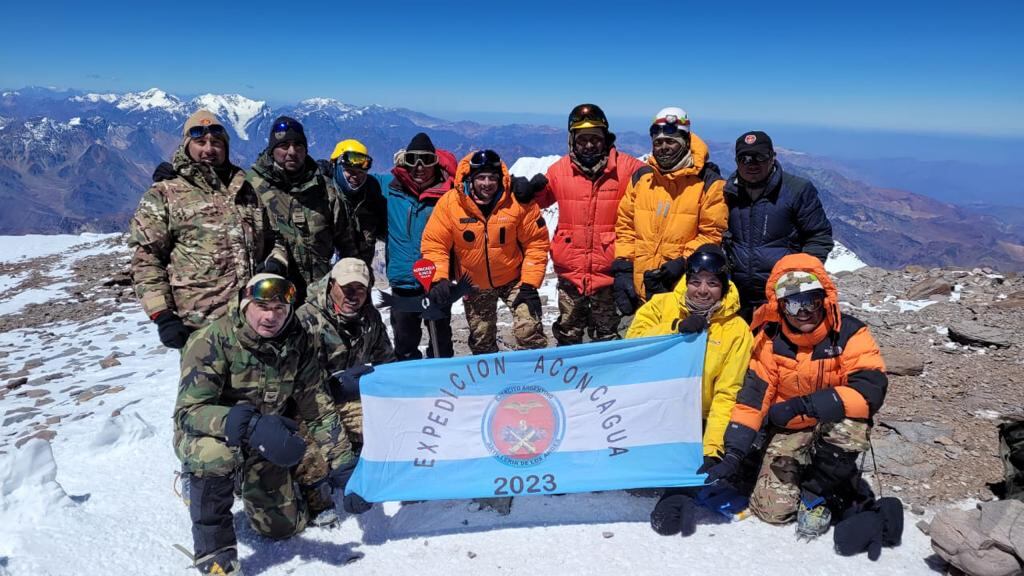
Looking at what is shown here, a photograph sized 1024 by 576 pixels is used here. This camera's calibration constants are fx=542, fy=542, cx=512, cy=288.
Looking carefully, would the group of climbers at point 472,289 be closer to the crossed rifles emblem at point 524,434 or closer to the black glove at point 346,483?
the black glove at point 346,483

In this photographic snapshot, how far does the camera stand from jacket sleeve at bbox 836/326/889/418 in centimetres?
466

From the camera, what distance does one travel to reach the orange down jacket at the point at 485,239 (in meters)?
6.65

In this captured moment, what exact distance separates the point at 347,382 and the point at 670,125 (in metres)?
4.46

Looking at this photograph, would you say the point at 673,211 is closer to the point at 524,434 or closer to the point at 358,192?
the point at 524,434

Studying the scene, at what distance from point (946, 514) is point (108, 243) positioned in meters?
30.8

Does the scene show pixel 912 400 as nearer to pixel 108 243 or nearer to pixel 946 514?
pixel 946 514

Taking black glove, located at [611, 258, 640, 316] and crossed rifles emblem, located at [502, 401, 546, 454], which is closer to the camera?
crossed rifles emblem, located at [502, 401, 546, 454]

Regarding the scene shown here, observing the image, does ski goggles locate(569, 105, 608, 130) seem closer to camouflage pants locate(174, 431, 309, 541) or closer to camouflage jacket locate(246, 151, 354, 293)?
camouflage jacket locate(246, 151, 354, 293)

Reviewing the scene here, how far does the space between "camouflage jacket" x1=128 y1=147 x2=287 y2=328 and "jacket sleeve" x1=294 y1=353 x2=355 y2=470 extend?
55.8 inches

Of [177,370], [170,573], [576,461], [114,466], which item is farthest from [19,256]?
[576,461]

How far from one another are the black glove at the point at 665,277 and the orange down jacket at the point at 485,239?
1.29 m

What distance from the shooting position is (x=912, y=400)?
25.1 ft

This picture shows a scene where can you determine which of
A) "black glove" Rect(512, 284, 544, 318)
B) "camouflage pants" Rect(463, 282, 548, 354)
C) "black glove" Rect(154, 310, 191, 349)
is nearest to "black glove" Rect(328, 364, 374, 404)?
"black glove" Rect(154, 310, 191, 349)

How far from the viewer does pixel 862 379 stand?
15.4 feet
